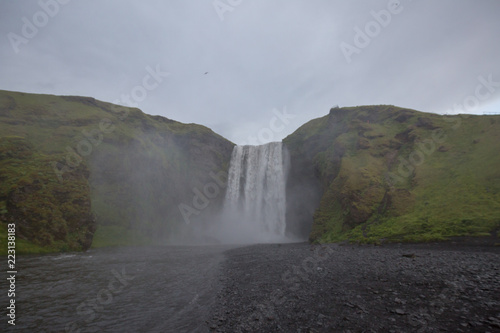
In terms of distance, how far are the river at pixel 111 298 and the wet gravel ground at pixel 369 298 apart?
135cm

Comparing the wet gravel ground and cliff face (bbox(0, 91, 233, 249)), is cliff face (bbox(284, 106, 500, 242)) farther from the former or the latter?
cliff face (bbox(0, 91, 233, 249))

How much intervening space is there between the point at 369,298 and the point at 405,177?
31801 mm

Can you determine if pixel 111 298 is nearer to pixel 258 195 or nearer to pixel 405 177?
pixel 405 177

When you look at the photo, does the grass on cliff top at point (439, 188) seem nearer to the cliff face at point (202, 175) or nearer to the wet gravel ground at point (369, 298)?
the cliff face at point (202, 175)

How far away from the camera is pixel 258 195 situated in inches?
2469

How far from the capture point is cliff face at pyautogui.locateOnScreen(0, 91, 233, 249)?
28641 millimetres

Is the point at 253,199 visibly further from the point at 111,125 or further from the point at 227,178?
the point at 111,125

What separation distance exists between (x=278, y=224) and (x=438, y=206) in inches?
1443

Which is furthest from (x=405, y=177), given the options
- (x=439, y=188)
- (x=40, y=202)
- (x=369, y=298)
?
(x=40, y=202)

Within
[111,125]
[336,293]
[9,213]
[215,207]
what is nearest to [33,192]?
[9,213]

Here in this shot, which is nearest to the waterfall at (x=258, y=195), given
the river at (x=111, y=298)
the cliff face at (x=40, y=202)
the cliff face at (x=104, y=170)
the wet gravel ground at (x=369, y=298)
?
the cliff face at (x=104, y=170)

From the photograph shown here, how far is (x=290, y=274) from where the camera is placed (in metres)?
14.3

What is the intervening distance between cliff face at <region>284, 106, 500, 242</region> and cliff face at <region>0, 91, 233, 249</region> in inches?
1256

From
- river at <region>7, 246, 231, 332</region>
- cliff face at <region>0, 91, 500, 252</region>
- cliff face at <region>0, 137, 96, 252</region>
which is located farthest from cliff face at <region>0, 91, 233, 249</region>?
river at <region>7, 246, 231, 332</region>
